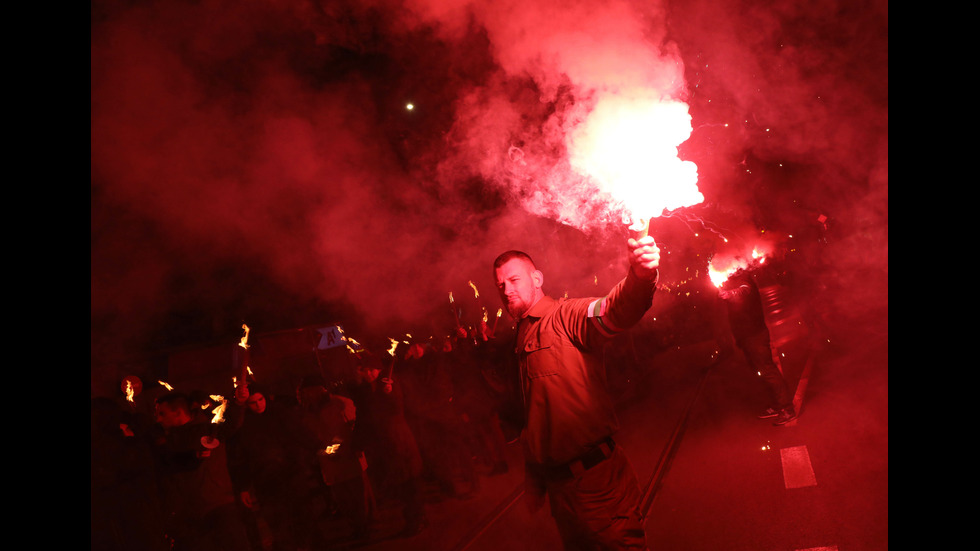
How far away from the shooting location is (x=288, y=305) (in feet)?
26.7

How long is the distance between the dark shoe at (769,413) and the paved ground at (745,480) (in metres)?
0.11

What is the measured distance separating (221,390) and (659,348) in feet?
41.4

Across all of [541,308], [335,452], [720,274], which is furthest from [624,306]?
[720,274]

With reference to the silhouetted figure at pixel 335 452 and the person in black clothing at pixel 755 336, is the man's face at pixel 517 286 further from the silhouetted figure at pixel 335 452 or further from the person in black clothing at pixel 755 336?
the person in black clothing at pixel 755 336

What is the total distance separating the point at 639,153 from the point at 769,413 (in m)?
4.79

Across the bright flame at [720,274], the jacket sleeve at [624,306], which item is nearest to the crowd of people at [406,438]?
the jacket sleeve at [624,306]

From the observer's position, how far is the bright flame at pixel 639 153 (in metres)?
2.79

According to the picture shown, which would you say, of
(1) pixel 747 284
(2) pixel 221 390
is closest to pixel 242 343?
(2) pixel 221 390

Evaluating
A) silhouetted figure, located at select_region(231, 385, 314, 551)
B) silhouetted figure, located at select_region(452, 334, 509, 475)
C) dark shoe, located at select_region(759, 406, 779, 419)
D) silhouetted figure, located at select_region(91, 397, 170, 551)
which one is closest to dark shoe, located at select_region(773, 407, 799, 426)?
dark shoe, located at select_region(759, 406, 779, 419)

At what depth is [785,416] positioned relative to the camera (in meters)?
5.92

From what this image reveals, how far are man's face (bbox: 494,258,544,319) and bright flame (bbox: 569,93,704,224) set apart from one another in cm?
73

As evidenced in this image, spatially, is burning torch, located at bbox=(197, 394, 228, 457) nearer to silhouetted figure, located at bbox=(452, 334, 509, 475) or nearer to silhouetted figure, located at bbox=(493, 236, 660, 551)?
silhouetted figure, located at bbox=(452, 334, 509, 475)

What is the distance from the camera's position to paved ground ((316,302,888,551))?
3.75 m

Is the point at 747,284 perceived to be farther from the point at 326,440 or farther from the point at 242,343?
the point at 242,343
